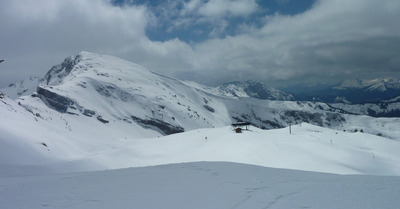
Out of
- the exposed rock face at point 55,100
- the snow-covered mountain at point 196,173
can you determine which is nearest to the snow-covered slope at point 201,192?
the snow-covered mountain at point 196,173

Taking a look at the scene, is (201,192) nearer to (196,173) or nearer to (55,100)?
(196,173)

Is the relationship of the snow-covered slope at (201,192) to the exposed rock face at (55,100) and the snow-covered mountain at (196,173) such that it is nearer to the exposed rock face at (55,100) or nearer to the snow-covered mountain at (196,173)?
the snow-covered mountain at (196,173)

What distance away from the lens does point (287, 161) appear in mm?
19422

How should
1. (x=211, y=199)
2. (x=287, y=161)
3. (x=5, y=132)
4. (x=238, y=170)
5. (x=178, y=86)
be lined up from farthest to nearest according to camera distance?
(x=178, y=86), (x=5, y=132), (x=287, y=161), (x=238, y=170), (x=211, y=199)

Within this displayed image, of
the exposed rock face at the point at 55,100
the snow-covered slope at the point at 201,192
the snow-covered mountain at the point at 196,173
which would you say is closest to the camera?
the snow-covered slope at the point at 201,192

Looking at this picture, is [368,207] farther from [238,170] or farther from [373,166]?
[373,166]

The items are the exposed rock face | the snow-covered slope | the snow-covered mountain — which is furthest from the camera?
the exposed rock face

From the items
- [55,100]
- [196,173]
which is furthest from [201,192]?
[55,100]

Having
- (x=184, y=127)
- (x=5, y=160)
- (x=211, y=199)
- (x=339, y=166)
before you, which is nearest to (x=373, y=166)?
(x=339, y=166)

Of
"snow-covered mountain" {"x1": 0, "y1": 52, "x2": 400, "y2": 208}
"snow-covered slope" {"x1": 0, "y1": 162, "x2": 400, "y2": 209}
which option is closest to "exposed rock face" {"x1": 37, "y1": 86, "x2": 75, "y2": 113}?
"snow-covered mountain" {"x1": 0, "y1": 52, "x2": 400, "y2": 208}

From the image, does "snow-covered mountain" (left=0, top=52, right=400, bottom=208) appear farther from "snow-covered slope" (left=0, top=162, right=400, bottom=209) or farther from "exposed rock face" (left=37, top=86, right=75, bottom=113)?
"exposed rock face" (left=37, top=86, right=75, bottom=113)

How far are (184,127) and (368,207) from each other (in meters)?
106

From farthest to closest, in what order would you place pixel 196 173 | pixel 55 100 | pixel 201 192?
pixel 55 100 → pixel 196 173 → pixel 201 192

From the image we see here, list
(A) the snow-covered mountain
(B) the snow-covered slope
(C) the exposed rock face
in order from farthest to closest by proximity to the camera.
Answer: (C) the exposed rock face < (A) the snow-covered mountain < (B) the snow-covered slope
